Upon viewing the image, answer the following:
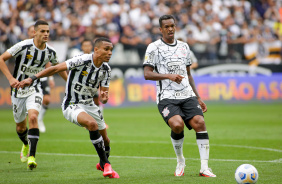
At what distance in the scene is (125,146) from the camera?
11.3m

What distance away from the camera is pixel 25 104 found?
8.91 meters

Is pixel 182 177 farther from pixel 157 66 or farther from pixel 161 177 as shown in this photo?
pixel 157 66

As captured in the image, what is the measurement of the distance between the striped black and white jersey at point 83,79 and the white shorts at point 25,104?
1.16 meters

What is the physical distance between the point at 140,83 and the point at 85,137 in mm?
9350

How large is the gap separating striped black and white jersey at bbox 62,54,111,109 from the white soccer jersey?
73cm

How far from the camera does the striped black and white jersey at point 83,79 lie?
7.53 metres

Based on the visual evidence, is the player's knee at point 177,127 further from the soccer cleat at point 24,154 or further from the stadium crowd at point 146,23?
the stadium crowd at point 146,23

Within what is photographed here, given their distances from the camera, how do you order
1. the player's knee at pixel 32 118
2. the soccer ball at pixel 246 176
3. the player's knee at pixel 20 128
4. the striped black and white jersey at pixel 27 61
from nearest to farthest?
1. the soccer ball at pixel 246 176
2. the player's knee at pixel 32 118
3. the striped black and white jersey at pixel 27 61
4. the player's knee at pixel 20 128

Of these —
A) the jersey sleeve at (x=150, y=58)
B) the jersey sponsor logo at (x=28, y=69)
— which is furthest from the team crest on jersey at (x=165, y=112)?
the jersey sponsor logo at (x=28, y=69)

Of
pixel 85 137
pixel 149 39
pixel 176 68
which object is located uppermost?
pixel 149 39

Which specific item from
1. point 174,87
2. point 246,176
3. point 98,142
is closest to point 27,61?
point 98,142

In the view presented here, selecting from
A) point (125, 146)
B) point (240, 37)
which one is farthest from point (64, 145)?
point (240, 37)

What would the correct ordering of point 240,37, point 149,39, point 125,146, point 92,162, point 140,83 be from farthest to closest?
point 240,37
point 149,39
point 140,83
point 125,146
point 92,162

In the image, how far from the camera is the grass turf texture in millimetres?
7363
